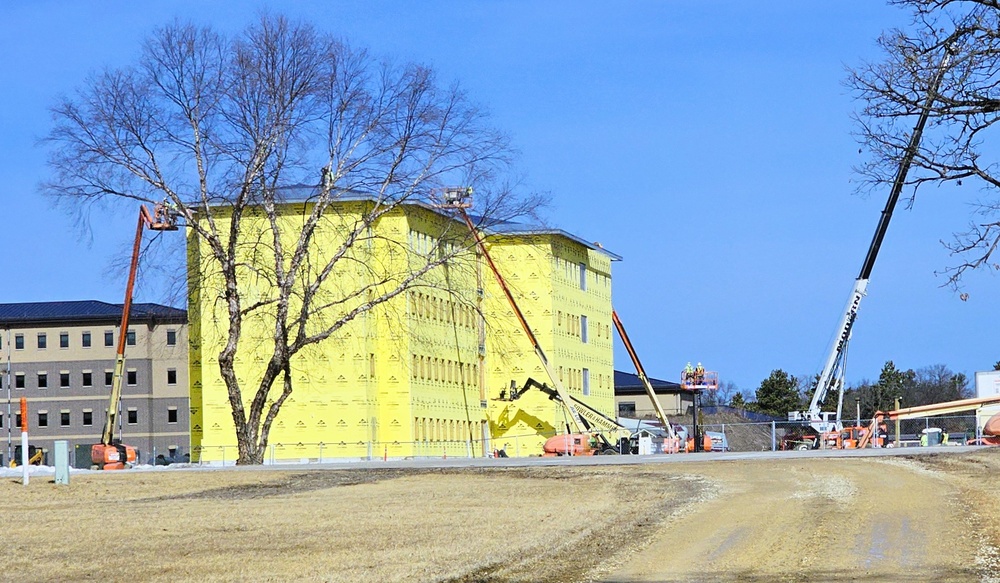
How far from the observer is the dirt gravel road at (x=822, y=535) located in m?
16.9

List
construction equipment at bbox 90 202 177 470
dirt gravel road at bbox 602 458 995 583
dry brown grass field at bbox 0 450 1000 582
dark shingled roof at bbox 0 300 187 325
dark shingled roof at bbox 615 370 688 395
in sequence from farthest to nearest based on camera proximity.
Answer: dark shingled roof at bbox 615 370 688 395
dark shingled roof at bbox 0 300 187 325
construction equipment at bbox 90 202 177 470
dry brown grass field at bbox 0 450 1000 582
dirt gravel road at bbox 602 458 995 583

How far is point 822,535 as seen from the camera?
67.9ft

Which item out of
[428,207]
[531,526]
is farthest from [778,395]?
[531,526]

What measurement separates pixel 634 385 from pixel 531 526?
4806 inches

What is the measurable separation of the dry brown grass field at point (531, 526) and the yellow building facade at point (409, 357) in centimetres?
2595

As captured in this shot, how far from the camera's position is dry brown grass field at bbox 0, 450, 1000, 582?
17.7 metres

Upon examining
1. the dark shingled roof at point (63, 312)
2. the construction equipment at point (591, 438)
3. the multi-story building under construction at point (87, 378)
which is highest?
the dark shingled roof at point (63, 312)

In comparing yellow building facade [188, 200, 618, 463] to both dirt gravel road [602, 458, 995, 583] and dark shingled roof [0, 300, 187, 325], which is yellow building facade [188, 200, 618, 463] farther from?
dirt gravel road [602, 458, 995, 583]

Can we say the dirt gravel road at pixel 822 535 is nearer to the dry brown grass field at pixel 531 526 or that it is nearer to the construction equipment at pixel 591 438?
the dry brown grass field at pixel 531 526

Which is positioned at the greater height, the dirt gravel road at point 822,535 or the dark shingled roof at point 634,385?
the dark shingled roof at point 634,385

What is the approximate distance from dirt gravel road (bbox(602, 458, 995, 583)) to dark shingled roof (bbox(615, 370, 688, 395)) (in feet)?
363

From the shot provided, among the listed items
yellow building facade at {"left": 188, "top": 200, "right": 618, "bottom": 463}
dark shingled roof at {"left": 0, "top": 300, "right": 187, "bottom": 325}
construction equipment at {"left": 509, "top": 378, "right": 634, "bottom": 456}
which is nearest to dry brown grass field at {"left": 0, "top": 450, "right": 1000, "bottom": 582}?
yellow building facade at {"left": 188, "top": 200, "right": 618, "bottom": 463}

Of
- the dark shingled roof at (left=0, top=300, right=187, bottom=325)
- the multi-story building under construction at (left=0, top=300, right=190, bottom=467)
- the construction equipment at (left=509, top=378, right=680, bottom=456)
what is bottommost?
the construction equipment at (left=509, top=378, right=680, bottom=456)

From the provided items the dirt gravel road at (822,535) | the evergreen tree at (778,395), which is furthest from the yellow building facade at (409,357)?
the evergreen tree at (778,395)
